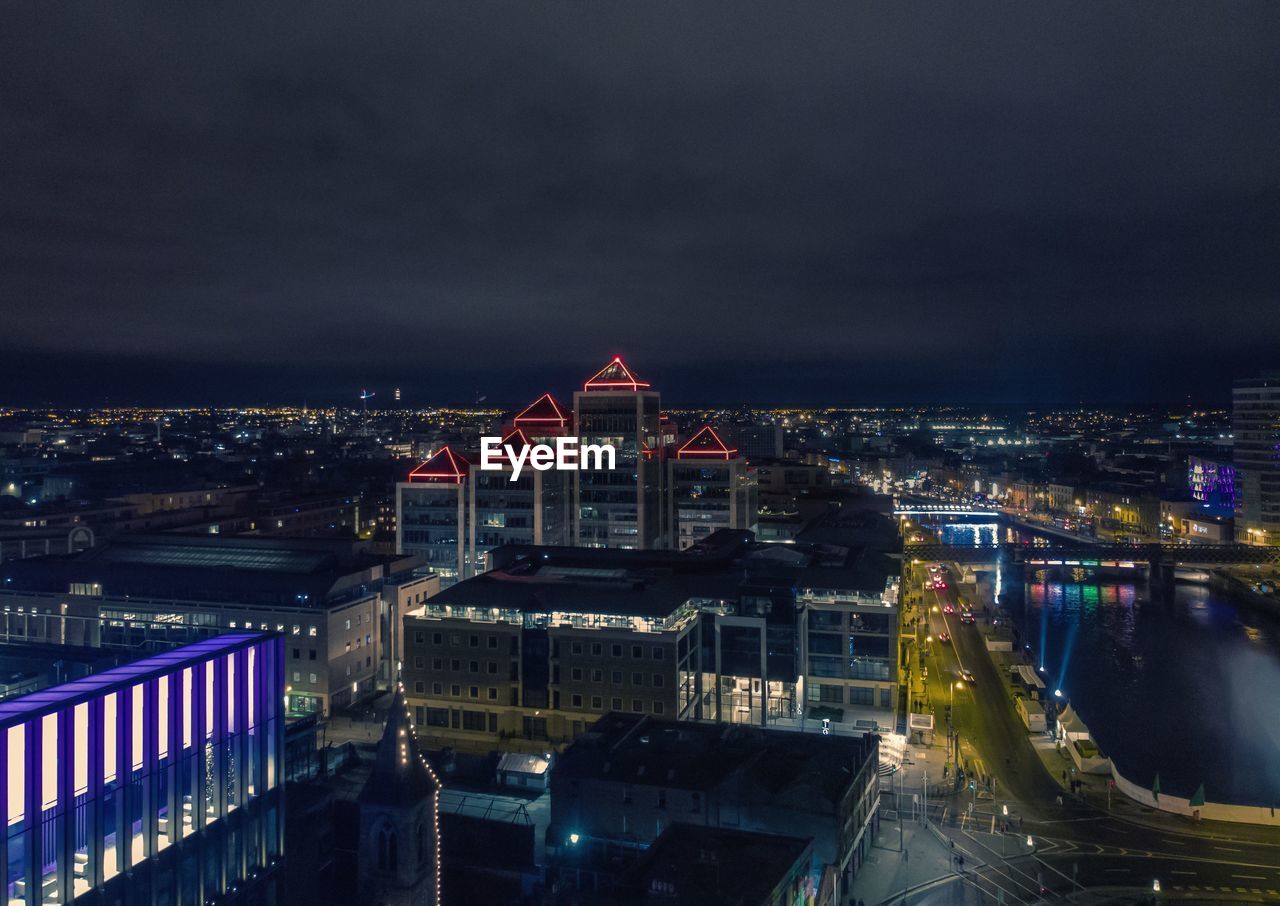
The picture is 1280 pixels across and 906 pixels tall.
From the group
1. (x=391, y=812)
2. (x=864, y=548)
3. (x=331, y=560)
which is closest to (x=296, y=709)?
(x=331, y=560)

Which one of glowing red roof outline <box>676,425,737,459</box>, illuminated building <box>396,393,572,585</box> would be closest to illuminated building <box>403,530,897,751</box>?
illuminated building <box>396,393,572,585</box>

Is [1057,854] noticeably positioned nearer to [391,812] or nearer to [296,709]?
[391,812]

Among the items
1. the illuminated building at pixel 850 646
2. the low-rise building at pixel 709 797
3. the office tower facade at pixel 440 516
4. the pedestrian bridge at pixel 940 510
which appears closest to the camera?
the low-rise building at pixel 709 797

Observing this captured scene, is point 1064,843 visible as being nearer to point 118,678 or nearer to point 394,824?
point 394,824

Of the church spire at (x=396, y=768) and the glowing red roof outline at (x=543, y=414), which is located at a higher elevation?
the glowing red roof outline at (x=543, y=414)

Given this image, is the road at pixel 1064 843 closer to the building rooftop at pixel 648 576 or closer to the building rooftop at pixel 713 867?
the building rooftop at pixel 713 867

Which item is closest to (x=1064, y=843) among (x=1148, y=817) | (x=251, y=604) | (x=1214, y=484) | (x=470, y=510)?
(x=1148, y=817)
